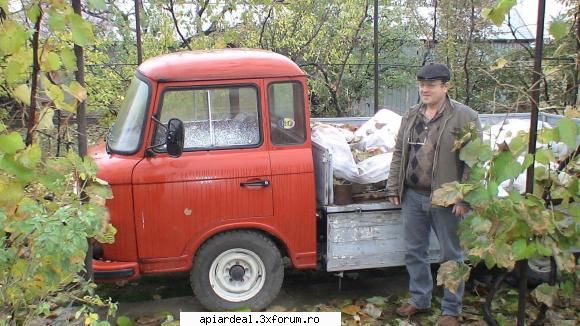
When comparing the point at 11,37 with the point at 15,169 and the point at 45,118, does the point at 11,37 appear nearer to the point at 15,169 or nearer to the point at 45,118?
the point at 45,118

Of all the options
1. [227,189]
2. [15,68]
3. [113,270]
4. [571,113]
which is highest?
[15,68]

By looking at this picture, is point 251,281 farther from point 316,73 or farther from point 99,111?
point 316,73

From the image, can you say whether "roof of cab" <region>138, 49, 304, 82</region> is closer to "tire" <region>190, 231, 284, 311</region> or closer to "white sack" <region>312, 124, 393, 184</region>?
"white sack" <region>312, 124, 393, 184</region>

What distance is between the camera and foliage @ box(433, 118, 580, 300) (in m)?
2.93

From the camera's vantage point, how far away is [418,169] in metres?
4.06

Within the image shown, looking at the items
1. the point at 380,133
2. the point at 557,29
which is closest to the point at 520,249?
the point at 557,29

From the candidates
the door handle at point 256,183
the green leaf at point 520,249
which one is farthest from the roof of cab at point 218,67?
the green leaf at point 520,249

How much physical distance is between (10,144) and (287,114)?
2404mm

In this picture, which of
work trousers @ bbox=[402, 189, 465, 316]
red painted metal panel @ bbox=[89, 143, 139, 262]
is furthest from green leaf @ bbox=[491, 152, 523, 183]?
red painted metal panel @ bbox=[89, 143, 139, 262]

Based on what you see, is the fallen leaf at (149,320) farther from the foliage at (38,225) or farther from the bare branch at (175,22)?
the bare branch at (175,22)

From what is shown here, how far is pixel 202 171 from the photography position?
4.22m

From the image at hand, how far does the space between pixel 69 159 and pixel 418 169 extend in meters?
2.47

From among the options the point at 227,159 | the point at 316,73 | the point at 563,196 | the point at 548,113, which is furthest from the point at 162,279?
the point at 316,73

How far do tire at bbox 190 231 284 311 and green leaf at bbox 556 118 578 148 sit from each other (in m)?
2.35
